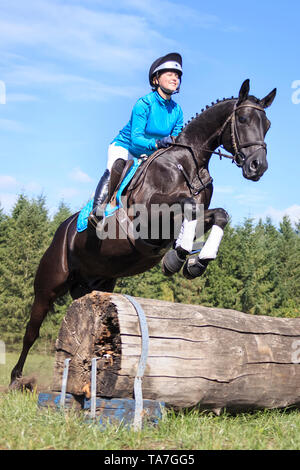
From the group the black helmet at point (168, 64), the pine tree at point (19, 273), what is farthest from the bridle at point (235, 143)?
the pine tree at point (19, 273)

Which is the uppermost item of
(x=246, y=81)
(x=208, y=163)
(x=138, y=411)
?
(x=246, y=81)

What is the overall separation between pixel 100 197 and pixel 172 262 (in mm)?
1118

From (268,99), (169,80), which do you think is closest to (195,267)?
(268,99)

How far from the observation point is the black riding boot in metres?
5.53

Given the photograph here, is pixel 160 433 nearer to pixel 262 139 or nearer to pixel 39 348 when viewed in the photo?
pixel 262 139

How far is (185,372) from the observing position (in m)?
3.72

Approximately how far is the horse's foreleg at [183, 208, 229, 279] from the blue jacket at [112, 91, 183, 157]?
1011mm

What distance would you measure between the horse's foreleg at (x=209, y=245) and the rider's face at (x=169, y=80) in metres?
1.35

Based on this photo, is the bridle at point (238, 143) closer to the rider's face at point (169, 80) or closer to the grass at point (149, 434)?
the rider's face at point (169, 80)

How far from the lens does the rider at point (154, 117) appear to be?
5.40m

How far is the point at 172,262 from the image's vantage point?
16.4 feet

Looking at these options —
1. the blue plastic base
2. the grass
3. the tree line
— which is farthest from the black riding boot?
the tree line
